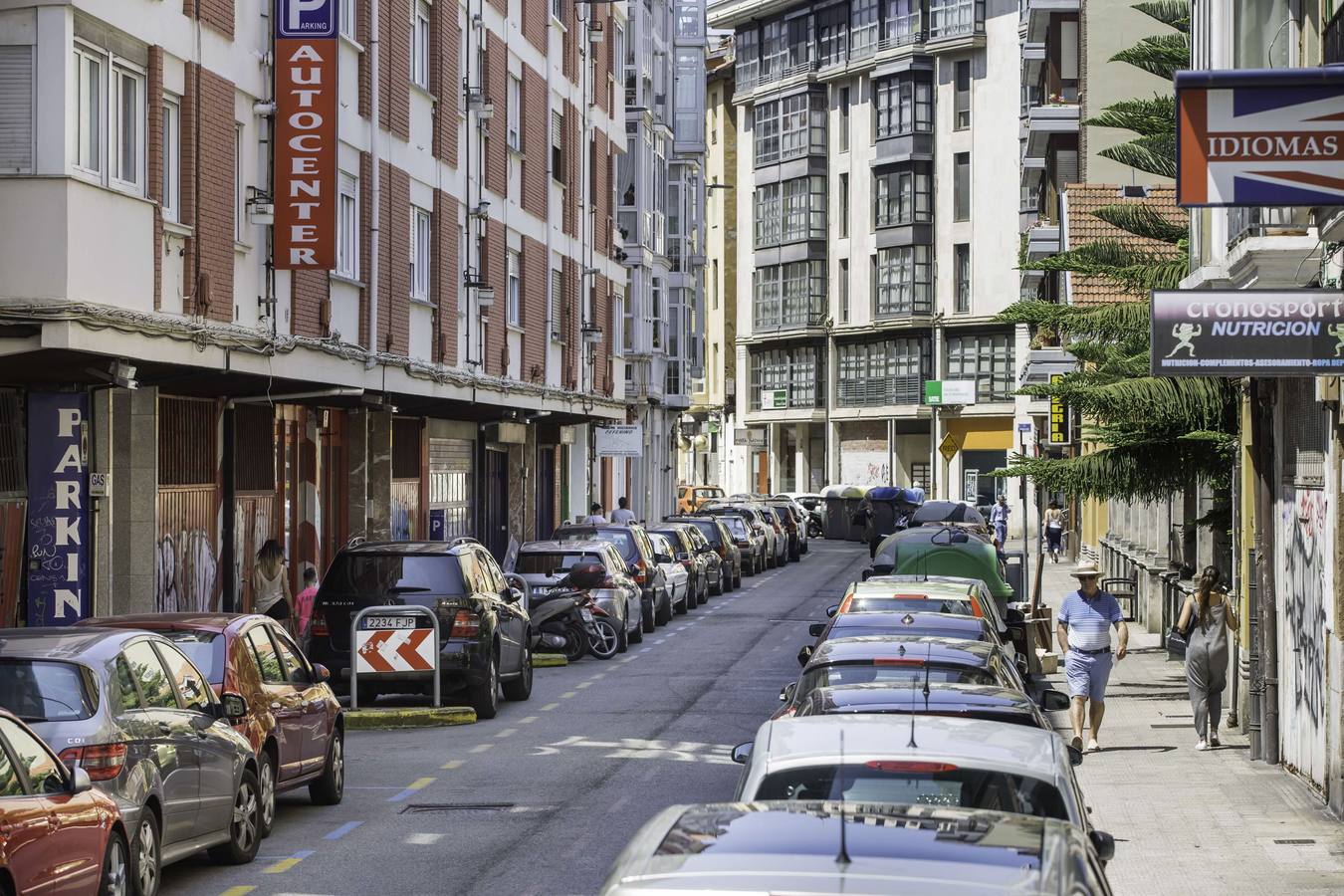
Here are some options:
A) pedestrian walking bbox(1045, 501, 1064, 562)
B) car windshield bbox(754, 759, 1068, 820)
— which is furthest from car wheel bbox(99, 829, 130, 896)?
pedestrian walking bbox(1045, 501, 1064, 562)

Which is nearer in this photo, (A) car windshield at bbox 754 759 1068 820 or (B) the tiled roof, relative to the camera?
(A) car windshield at bbox 754 759 1068 820

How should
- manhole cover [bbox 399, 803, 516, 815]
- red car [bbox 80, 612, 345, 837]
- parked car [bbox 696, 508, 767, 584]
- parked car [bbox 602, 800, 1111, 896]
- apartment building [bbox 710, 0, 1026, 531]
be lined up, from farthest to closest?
1. apartment building [bbox 710, 0, 1026, 531]
2. parked car [bbox 696, 508, 767, 584]
3. manhole cover [bbox 399, 803, 516, 815]
4. red car [bbox 80, 612, 345, 837]
5. parked car [bbox 602, 800, 1111, 896]

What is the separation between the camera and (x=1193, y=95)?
413 inches

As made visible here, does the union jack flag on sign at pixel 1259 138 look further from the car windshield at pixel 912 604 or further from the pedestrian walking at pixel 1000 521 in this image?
the pedestrian walking at pixel 1000 521

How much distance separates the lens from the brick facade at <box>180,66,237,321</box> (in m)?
21.6

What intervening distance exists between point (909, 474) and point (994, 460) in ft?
14.9

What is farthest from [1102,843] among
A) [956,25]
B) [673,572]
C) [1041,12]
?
[956,25]

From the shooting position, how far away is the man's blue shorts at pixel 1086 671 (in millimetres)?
17500

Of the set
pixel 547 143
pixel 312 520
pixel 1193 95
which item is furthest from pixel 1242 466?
pixel 547 143

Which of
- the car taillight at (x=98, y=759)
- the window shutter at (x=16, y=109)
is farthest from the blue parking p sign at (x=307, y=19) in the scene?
the car taillight at (x=98, y=759)

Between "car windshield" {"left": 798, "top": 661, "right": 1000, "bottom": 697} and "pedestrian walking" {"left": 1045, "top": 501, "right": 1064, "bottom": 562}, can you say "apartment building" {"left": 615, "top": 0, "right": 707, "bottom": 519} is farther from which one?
"car windshield" {"left": 798, "top": 661, "right": 1000, "bottom": 697}

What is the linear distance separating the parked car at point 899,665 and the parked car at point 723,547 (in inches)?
1174

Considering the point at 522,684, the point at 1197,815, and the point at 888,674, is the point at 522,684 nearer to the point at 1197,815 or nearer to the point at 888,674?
the point at 1197,815

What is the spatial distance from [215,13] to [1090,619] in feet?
39.1
